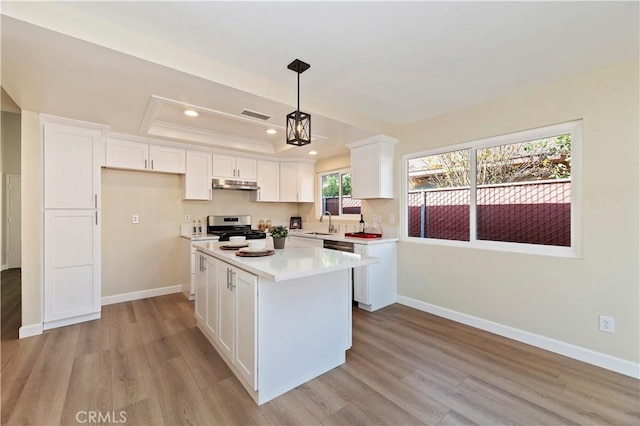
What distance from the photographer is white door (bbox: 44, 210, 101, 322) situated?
9.87 feet

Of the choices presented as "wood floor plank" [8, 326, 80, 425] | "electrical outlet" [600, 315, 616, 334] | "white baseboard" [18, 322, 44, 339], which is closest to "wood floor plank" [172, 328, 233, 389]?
"wood floor plank" [8, 326, 80, 425]

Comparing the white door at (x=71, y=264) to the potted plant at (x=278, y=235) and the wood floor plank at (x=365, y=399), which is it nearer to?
the potted plant at (x=278, y=235)

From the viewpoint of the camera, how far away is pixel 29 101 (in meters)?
2.58

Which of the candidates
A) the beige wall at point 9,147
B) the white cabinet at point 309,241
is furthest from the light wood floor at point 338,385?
the beige wall at point 9,147

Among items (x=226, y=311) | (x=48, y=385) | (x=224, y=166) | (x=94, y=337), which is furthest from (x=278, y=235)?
(x=224, y=166)

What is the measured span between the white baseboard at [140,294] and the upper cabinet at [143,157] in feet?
5.78

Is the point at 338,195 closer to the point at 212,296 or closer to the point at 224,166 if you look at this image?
the point at 224,166

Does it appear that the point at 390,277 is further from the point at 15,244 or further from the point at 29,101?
the point at 15,244

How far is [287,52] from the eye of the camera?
211 cm

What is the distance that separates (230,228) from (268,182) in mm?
1032

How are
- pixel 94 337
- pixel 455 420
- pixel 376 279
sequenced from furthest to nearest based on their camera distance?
pixel 376 279, pixel 94 337, pixel 455 420

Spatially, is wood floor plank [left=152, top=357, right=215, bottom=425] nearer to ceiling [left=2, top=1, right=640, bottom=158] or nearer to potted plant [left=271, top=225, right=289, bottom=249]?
potted plant [left=271, top=225, right=289, bottom=249]

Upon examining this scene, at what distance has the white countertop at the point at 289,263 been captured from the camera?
5.60 ft

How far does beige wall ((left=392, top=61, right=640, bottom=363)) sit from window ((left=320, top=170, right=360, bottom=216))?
2016mm
